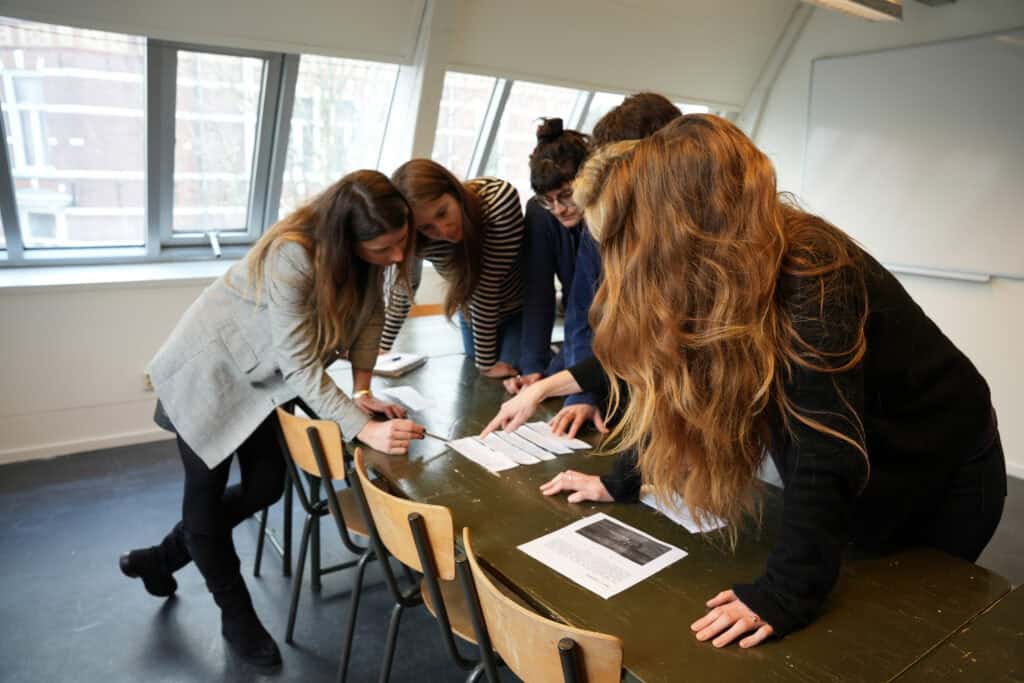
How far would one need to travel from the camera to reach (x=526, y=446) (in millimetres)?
1880

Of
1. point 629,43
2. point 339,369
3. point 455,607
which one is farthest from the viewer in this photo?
point 629,43

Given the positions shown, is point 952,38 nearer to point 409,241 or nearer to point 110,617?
point 409,241

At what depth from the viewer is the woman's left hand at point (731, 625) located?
1.07m

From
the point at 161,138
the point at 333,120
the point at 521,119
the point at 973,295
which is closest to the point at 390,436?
the point at 161,138

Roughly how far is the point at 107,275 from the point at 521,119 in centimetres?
300

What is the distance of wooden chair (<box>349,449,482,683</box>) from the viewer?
1.37 m

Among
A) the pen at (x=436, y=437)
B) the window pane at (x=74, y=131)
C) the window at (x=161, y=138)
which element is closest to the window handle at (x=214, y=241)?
the window at (x=161, y=138)

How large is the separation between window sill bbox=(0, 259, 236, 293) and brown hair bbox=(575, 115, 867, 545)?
10.5 feet

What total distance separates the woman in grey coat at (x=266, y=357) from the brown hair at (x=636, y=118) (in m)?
0.58

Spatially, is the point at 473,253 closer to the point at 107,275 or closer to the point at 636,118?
the point at 636,118

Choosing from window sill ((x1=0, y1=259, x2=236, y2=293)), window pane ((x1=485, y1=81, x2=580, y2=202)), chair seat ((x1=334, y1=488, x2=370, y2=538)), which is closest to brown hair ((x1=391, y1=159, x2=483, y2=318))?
chair seat ((x1=334, y1=488, x2=370, y2=538))

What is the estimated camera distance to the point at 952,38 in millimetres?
4227

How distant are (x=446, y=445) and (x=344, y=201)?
2.25 feet

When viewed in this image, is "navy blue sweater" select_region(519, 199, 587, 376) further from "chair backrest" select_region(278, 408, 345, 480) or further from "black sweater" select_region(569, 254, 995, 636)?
"black sweater" select_region(569, 254, 995, 636)
